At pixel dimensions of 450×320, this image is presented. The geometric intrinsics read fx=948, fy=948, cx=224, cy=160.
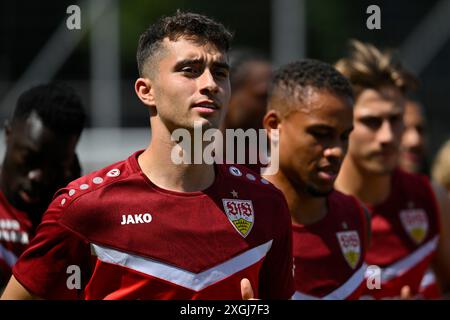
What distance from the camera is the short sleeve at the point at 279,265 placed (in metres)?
3.75

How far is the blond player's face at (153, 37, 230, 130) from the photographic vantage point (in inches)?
140

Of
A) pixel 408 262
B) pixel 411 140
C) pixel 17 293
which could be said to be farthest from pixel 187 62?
pixel 411 140

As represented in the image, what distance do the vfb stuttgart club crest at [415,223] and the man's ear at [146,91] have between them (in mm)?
2669

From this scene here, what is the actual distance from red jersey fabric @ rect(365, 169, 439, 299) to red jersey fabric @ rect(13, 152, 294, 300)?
2.15 meters

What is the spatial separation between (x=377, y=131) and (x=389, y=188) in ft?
1.48

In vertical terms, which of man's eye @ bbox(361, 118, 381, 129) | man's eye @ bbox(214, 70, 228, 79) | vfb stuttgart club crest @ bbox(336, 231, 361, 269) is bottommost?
vfb stuttgart club crest @ bbox(336, 231, 361, 269)

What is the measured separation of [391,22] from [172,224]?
1332 cm

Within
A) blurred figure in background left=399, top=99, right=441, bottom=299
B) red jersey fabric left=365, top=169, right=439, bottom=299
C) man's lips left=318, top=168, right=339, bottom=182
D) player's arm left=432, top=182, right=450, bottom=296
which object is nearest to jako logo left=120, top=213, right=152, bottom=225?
man's lips left=318, top=168, right=339, bottom=182

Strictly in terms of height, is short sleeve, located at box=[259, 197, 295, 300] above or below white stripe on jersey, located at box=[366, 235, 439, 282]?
above

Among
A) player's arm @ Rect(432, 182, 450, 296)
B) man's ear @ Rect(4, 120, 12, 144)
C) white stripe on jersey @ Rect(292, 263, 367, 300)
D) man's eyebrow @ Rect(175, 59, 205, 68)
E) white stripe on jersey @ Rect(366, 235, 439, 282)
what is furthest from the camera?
player's arm @ Rect(432, 182, 450, 296)

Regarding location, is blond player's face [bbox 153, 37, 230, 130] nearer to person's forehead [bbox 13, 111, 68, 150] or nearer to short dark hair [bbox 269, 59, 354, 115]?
short dark hair [bbox 269, 59, 354, 115]

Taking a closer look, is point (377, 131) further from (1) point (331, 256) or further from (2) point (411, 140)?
(2) point (411, 140)

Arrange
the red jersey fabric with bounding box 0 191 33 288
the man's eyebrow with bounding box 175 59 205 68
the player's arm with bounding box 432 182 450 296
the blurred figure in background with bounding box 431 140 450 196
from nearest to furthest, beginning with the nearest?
the man's eyebrow with bounding box 175 59 205 68, the red jersey fabric with bounding box 0 191 33 288, the player's arm with bounding box 432 182 450 296, the blurred figure in background with bounding box 431 140 450 196
